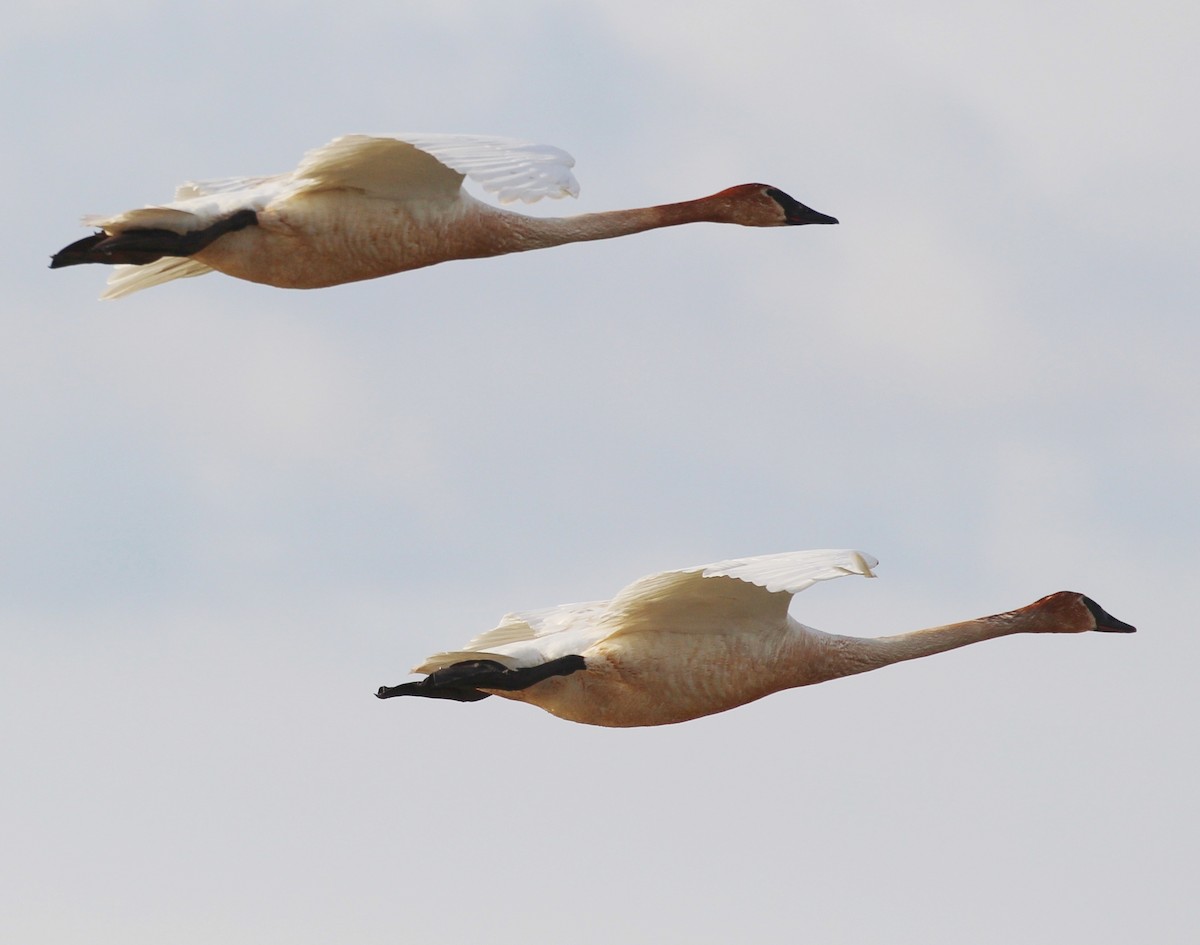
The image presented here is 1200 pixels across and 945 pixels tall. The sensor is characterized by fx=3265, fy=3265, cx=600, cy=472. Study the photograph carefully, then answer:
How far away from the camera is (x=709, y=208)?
27.8 metres

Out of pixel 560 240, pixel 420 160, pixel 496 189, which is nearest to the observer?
pixel 496 189

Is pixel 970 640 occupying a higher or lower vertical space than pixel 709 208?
lower

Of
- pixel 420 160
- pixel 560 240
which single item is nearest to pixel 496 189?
pixel 420 160

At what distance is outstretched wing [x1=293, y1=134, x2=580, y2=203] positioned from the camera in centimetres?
2316

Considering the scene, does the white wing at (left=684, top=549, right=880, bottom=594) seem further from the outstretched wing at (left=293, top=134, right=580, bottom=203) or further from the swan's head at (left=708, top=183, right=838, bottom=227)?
the swan's head at (left=708, top=183, right=838, bottom=227)

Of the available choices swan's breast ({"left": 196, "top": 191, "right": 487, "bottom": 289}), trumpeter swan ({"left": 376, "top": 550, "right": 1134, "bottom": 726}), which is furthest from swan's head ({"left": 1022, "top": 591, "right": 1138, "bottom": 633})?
swan's breast ({"left": 196, "top": 191, "right": 487, "bottom": 289})

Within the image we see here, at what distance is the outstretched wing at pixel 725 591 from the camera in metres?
23.0

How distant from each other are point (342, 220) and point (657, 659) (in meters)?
4.11

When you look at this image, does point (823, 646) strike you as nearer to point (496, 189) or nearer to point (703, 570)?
point (703, 570)

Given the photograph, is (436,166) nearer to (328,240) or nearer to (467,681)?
(328,240)

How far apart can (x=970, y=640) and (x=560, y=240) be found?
4753mm

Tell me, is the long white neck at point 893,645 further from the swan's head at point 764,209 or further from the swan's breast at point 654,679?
the swan's head at point 764,209

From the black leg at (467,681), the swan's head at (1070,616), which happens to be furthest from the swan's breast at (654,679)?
the swan's head at (1070,616)

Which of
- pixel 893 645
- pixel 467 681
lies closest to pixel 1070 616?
pixel 893 645
